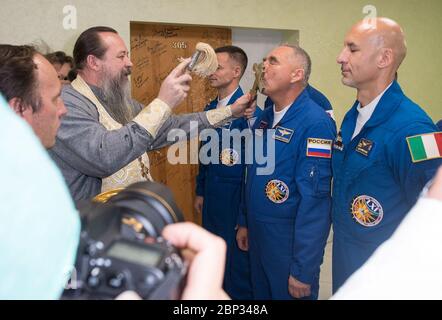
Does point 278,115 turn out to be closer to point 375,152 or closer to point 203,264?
point 375,152

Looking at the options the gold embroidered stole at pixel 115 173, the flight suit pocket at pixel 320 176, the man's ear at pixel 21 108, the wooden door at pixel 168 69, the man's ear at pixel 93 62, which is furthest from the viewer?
the wooden door at pixel 168 69

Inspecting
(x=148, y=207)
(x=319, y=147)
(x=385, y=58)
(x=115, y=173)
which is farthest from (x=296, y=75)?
(x=148, y=207)

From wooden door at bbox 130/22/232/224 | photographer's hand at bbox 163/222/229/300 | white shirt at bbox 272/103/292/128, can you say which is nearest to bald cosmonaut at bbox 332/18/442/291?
white shirt at bbox 272/103/292/128

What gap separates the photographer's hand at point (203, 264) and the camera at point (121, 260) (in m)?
0.02

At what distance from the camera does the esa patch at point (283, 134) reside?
2240 millimetres

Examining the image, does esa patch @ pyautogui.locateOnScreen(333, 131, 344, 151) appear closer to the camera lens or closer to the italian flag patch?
the italian flag patch

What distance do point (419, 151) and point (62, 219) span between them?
1.40 meters

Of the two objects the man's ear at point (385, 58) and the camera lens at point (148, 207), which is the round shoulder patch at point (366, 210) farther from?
the camera lens at point (148, 207)

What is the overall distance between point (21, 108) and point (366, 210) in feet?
4.22

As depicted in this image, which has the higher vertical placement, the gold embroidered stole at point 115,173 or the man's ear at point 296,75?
the man's ear at point 296,75

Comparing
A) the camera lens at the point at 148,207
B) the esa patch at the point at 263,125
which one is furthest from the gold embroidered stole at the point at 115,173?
the camera lens at the point at 148,207

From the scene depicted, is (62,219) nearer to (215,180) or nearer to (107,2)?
(215,180)

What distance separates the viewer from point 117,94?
2225mm
